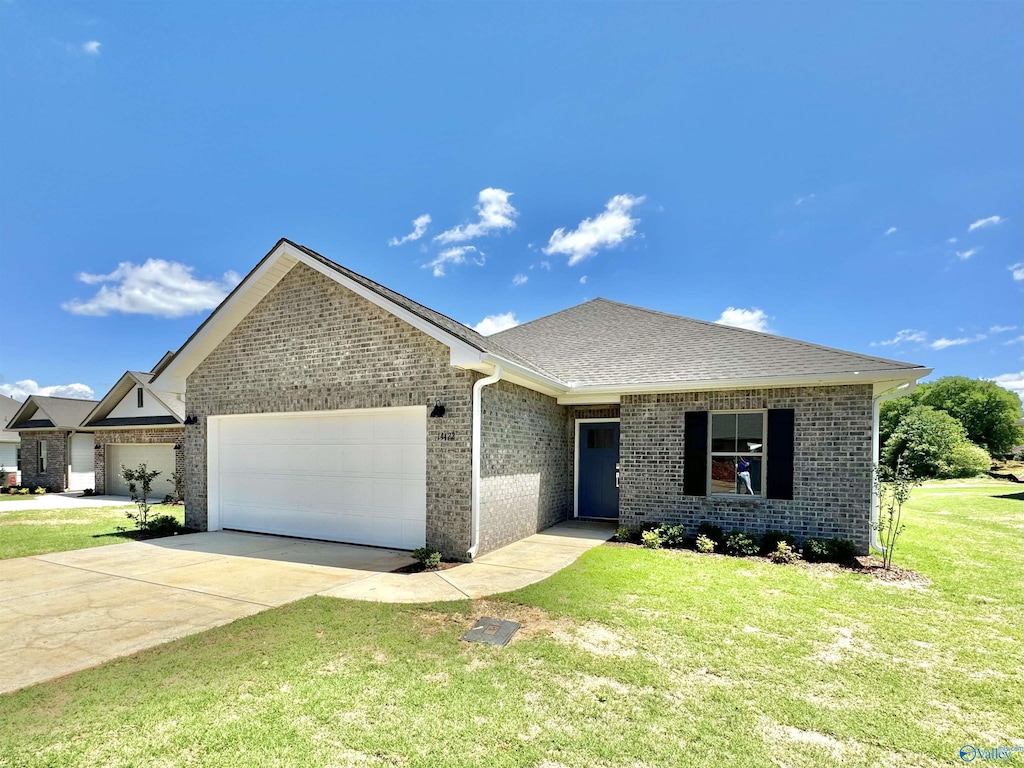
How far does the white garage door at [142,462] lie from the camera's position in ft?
58.4

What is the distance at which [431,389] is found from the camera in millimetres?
7918

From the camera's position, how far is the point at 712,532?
8812mm

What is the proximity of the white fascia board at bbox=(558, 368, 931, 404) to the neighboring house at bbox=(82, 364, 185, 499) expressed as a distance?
15408 millimetres

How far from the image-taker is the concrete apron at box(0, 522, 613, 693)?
441cm

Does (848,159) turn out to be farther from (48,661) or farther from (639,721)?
(48,661)

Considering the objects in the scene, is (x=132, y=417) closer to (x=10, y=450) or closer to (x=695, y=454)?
(x=10, y=450)

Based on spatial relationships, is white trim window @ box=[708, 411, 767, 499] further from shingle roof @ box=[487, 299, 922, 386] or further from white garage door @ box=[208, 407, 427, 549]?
white garage door @ box=[208, 407, 427, 549]

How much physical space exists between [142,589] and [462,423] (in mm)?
4746

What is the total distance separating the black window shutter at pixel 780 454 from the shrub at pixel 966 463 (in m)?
35.4

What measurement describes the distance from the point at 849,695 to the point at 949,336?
336 feet

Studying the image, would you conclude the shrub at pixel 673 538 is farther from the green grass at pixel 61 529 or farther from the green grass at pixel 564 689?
the green grass at pixel 61 529

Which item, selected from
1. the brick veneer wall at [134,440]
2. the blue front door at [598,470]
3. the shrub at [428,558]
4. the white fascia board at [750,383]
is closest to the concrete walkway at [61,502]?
the brick veneer wall at [134,440]

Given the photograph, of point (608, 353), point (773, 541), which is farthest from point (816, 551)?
point (608, 353)

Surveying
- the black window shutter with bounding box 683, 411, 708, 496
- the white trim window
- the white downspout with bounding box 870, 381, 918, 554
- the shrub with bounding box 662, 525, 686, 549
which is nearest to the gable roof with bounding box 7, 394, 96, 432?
the shrub with bounding box 662, 525, 686, 549
